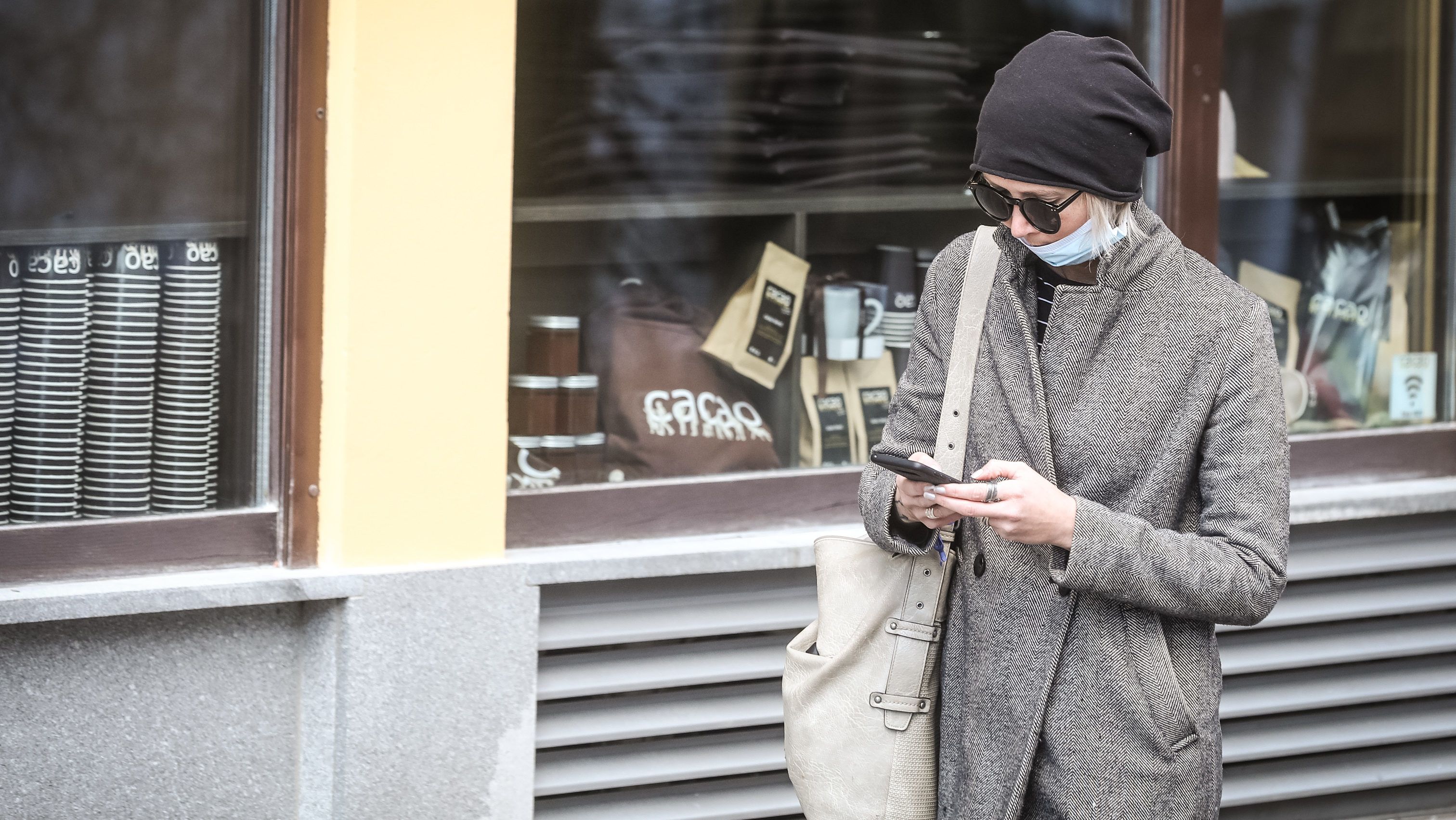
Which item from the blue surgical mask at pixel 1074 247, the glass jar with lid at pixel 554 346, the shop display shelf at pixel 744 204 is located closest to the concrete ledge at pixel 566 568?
the glass jar with lid at pixel 554 346

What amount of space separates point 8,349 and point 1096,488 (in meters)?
2.36

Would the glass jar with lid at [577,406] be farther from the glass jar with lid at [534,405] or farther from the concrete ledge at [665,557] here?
the concrete ledge at [665,557]

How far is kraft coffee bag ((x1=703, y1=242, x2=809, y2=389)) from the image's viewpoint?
160 inches

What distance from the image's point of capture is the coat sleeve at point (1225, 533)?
1.94m

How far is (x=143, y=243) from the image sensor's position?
128 inches

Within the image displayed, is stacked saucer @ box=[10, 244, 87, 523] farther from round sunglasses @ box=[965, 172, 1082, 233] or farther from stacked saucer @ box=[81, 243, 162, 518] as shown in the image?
round sunglasses @ box=[965, 172, 1082, 233]

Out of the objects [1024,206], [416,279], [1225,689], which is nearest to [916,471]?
[1024,206]

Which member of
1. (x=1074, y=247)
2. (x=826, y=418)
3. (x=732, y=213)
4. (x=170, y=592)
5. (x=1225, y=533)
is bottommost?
(x=170, y=592)

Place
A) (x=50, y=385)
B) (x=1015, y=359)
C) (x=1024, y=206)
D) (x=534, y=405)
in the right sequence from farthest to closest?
(x=534, y=405), (x=50, y=385), (x=1015, y=359), (x=1024, y=206)

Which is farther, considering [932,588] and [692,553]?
[692,553]

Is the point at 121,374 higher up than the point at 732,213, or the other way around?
the point at 732,213

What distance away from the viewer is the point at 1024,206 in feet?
6.68

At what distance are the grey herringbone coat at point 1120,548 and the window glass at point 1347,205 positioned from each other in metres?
2.62

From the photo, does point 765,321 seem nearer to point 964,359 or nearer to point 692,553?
point 692,553
